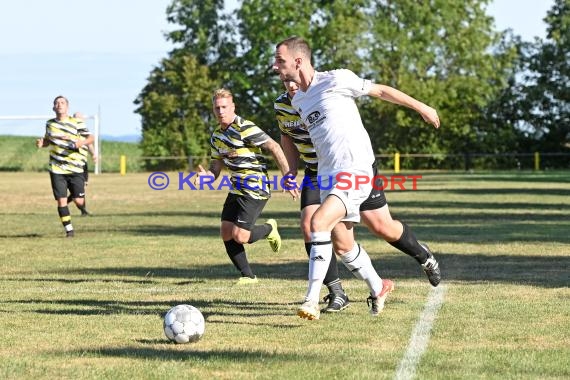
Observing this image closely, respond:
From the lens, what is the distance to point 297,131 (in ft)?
33.3

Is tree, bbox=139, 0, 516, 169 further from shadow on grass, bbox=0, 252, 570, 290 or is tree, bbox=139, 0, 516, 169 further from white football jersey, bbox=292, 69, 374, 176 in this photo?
white football jersey, bbox=292, 69, 374, 176

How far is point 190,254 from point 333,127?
7226 millimetres

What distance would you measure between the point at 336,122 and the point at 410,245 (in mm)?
1428

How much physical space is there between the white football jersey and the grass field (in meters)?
1.16

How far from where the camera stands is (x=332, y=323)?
29.7ft

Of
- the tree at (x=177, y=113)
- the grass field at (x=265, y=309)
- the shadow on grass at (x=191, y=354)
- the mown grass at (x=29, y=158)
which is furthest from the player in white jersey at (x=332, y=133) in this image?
the tree at (x=177, y=113)

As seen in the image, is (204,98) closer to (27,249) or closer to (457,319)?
(27,249)

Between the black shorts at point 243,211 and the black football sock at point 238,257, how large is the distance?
7.7 inches

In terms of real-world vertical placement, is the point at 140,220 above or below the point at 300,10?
below

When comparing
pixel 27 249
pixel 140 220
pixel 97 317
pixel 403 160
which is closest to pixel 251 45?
pixel 403 160

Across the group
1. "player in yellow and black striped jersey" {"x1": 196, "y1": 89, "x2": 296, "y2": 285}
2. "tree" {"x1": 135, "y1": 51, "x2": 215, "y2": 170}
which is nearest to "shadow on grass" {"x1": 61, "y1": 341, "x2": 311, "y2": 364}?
"player in yellow and black striped jersey" {"x1": 196, "y1": 89, "x2": 296, "y2": 285}

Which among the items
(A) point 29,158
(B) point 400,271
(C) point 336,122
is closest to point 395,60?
(A) point 29,158

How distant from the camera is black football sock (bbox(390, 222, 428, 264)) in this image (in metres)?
9.76

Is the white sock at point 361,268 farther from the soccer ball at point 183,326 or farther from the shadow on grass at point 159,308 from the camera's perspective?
the soccer ball at point 183,326
